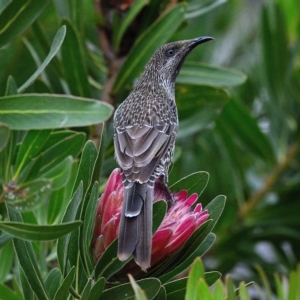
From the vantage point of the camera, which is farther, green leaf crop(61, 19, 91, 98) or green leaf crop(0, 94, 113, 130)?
green leaf crop(61, 19, 91, 98)

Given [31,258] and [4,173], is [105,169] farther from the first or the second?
[31,258]

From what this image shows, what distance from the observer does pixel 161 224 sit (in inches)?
77.2

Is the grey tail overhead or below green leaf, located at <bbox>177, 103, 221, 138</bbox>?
overhead

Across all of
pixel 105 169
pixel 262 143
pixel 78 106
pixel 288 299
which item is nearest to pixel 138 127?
pixel 105 169

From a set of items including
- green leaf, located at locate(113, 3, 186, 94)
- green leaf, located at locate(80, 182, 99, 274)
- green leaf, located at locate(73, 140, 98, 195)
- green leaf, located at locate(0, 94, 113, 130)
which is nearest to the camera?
green leaf, located at locate(80, 182, 99, 274)

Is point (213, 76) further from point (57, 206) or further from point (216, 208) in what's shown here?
point (216, 208)

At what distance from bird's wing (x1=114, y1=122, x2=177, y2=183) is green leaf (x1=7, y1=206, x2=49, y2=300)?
1.67 ft

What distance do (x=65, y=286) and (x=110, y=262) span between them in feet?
0.46

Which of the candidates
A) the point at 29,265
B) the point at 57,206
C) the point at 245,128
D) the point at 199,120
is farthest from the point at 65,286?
the point at 245,128

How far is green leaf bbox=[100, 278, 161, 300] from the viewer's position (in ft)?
5.83

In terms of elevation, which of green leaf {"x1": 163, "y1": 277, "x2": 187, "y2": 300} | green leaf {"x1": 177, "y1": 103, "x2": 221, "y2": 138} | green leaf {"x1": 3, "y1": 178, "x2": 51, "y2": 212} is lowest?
green leaf {"x1": 177, "y1": 103, "x2": 221, "y2": 138}

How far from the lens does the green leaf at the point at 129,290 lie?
5.83 feet

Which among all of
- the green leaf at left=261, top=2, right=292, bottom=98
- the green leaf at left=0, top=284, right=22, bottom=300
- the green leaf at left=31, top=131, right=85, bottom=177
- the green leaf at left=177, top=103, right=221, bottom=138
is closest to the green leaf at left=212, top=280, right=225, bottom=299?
the green leaf at left=0, top=284, right=22, bottom=300

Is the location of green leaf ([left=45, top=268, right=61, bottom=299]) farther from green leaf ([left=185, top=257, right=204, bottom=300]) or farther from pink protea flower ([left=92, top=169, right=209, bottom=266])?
green leaf ([left=185, top=257, right=204, bottom=300])
